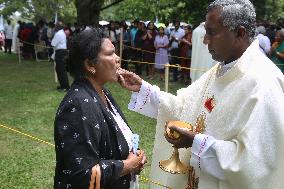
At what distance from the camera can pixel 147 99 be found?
3523 mm

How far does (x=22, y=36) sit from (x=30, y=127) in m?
13.0

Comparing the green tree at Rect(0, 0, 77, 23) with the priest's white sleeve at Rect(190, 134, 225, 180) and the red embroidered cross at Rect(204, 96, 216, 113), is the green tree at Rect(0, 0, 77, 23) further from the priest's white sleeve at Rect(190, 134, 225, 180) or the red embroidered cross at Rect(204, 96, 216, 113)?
the priest's white sleeve at Rect(190, 134, 225, 180)

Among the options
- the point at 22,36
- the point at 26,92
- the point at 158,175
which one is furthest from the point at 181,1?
the point at 158,175

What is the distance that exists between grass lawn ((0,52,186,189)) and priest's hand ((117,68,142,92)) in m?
2.43

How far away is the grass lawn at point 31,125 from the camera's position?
5.95m

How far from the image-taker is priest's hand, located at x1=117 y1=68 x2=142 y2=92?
11.2 feet

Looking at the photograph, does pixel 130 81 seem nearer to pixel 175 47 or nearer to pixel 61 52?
pixel 61 52

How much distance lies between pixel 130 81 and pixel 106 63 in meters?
0.79

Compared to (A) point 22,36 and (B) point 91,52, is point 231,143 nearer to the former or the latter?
(B) point 91,52

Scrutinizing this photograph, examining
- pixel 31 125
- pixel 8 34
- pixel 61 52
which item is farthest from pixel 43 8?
pixel 31 125

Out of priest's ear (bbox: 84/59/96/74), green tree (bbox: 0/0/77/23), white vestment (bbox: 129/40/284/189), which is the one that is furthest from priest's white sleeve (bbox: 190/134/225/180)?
green tree (bbox: 0/0/77/23)

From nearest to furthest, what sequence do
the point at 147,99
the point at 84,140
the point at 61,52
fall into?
the point at 84,140
the point at 147,99
the point at 61,52

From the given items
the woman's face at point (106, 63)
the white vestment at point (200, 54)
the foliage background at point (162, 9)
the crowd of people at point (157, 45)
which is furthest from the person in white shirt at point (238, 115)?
the foliage background at point (162, 9)

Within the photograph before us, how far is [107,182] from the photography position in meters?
2.56
